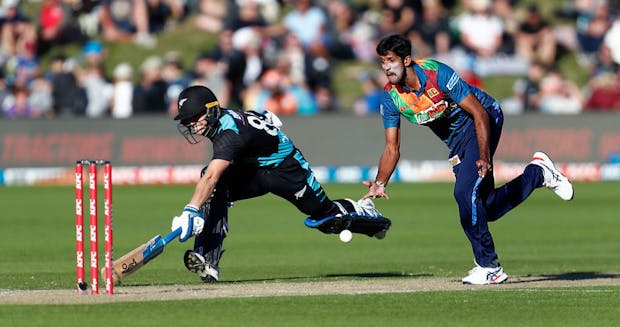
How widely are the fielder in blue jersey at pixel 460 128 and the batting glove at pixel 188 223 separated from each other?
66.9 inches

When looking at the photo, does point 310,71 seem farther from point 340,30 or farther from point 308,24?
point 340,30

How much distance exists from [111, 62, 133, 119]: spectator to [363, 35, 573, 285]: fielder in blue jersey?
44.8ft

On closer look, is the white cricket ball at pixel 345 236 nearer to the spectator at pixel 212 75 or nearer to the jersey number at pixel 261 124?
the jersey number at pixel 261 124

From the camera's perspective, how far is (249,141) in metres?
10.1

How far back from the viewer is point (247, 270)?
12.2 m

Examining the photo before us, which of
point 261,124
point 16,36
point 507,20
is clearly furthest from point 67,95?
point 261,124

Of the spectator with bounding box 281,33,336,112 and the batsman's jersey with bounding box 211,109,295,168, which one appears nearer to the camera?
the batsman's jersey with bounding box 211,109,295,168

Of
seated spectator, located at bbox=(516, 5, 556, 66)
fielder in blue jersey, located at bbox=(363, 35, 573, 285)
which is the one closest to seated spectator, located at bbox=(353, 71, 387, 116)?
seated spectator, located at bbox=(516, 5, 556, 66)

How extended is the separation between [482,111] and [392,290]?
1.46 metres

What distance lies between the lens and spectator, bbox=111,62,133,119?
78.1 ft

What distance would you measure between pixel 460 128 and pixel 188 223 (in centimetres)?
227

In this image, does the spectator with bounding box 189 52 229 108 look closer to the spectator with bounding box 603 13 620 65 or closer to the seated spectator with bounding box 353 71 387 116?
the seated spectator with bounding box 353 71 387 116

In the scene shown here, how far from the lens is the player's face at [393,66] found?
10.0m

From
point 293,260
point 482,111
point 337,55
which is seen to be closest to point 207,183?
point 482,111
